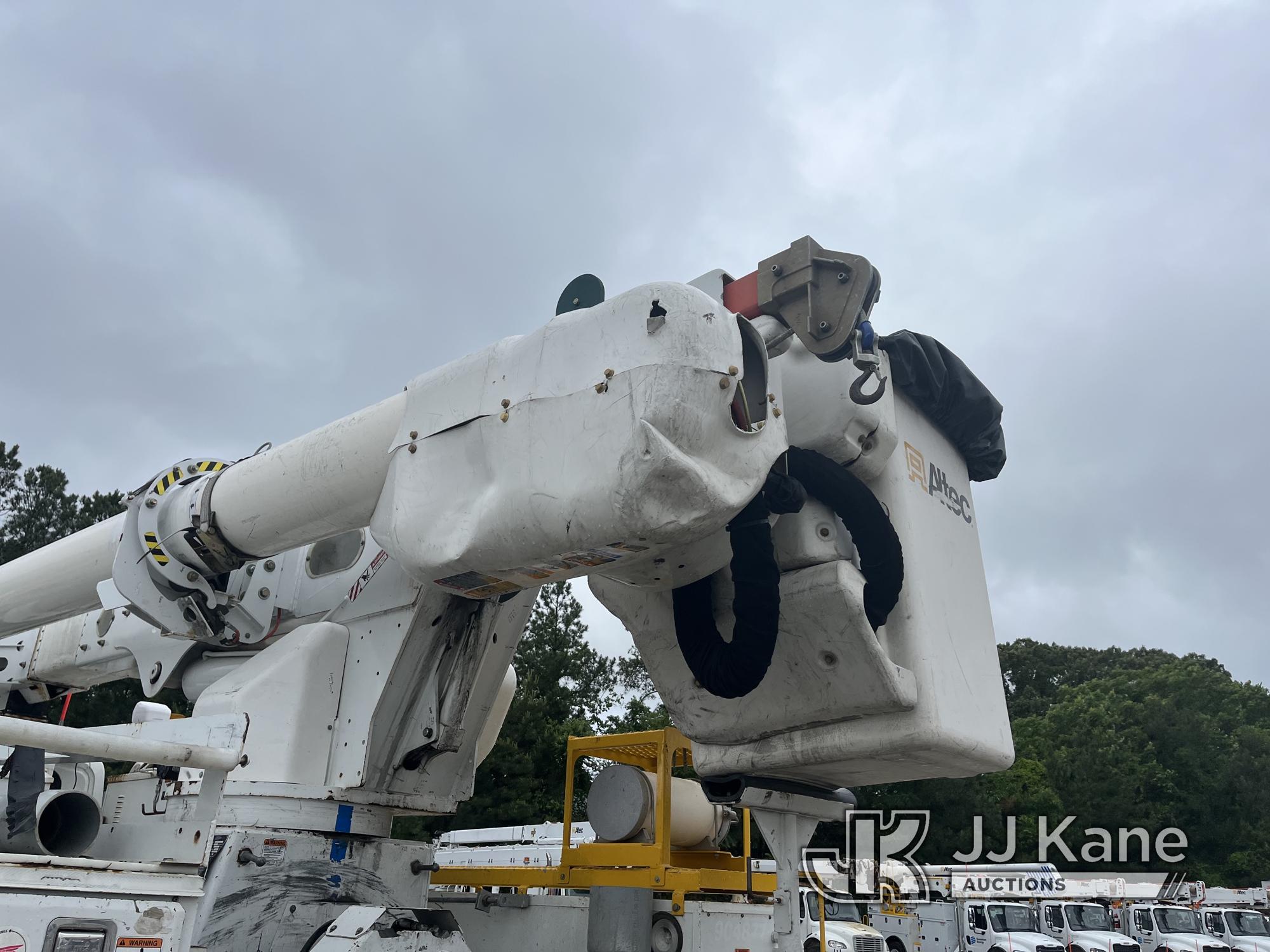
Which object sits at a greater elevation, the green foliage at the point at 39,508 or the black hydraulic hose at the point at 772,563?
the green foliage at the point at 39,508

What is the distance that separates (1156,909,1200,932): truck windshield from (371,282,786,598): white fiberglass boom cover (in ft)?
78.1

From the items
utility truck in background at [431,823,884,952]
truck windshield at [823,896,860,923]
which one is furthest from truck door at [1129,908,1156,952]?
utility truck in background at [431,823,884,952]

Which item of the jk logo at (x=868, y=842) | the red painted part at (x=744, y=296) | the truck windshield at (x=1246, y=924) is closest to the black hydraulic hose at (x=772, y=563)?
the red painted part at (x=744, y=296)

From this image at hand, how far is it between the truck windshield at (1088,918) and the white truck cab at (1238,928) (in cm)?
263

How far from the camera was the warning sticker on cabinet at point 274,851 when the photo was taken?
402cm

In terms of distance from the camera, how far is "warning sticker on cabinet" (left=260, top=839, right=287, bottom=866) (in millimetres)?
4020

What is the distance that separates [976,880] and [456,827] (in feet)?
39.2

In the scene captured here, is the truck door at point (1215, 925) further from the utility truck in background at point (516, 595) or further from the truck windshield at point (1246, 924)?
the utility truck in background at point (516, 595)

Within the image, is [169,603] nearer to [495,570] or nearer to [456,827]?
[495,570]

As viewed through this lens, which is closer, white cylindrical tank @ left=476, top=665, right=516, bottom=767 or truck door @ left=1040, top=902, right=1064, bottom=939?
white cylindrical tank @ left=476, top=665, right=516, bottom=767

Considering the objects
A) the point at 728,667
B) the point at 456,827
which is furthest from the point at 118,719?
the point at 728,667

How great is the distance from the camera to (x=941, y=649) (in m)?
4.14

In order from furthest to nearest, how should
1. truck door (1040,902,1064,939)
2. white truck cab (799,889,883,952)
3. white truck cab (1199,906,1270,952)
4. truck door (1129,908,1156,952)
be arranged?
white truck cab (1199,906,1270,952), truck door (1129,908,1156,952), truck door (1040,902,1064,939), white truck cab (799,889,883,952)

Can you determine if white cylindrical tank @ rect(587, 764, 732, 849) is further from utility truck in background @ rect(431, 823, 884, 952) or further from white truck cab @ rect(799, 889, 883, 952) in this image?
white truck cab @ rect(799, 889, 883, 952)
